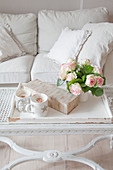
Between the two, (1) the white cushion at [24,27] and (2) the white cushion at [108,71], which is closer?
(2) the white cushion at [108,71]

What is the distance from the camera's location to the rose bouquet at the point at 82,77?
4.24 ft

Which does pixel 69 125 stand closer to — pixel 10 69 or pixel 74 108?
pixel 74 108

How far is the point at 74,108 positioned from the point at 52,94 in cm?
16

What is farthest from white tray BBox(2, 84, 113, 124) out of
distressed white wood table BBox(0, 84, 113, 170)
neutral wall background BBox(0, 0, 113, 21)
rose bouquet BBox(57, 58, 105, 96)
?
neutral wall background BBox(0, 0, 113, 21)

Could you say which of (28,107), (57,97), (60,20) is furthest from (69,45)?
(28,107)

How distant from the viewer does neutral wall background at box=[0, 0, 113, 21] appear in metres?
2.77

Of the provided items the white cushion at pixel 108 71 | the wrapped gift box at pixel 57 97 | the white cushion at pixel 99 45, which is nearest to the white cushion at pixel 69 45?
the white cushion at pixel 99 45

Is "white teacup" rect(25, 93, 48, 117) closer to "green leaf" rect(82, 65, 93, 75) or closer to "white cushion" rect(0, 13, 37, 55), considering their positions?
"green leaf" rect(82, 65, 93, 75)

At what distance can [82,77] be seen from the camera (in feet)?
4.35

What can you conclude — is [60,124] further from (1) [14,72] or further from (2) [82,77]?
→ (1) [14,72]

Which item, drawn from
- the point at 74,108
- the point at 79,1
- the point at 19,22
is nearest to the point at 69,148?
the point at 74,108

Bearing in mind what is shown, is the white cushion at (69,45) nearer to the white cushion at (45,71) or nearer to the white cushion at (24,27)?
the white cushion at (45,71)

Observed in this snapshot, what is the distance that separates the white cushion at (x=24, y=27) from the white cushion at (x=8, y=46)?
9cm

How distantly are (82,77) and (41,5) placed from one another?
180 cm
